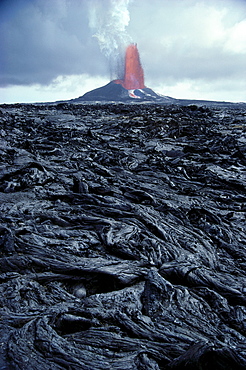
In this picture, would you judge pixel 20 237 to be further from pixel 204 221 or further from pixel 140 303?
pixel 204 221

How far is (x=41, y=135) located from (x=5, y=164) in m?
6.03

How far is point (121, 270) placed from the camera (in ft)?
11.5

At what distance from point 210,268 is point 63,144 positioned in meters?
9.47

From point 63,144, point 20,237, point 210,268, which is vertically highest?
point 63,144

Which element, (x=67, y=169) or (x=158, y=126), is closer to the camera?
(x=67, y=169)

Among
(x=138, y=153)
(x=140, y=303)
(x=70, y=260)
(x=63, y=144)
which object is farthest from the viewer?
(x=63, y=144)

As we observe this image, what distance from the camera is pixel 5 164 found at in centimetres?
823

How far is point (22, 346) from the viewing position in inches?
94.5

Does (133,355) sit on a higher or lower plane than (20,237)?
lower

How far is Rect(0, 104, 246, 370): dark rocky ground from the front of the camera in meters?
2.40

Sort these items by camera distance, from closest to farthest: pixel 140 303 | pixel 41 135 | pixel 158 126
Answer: pixel 140 303 < pixel 41 135 < pixel 158 126

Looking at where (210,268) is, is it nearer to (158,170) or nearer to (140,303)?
(140,303)

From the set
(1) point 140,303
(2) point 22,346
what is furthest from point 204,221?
(2) point 22,346

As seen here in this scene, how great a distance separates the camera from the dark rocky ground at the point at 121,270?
2.40 meters
